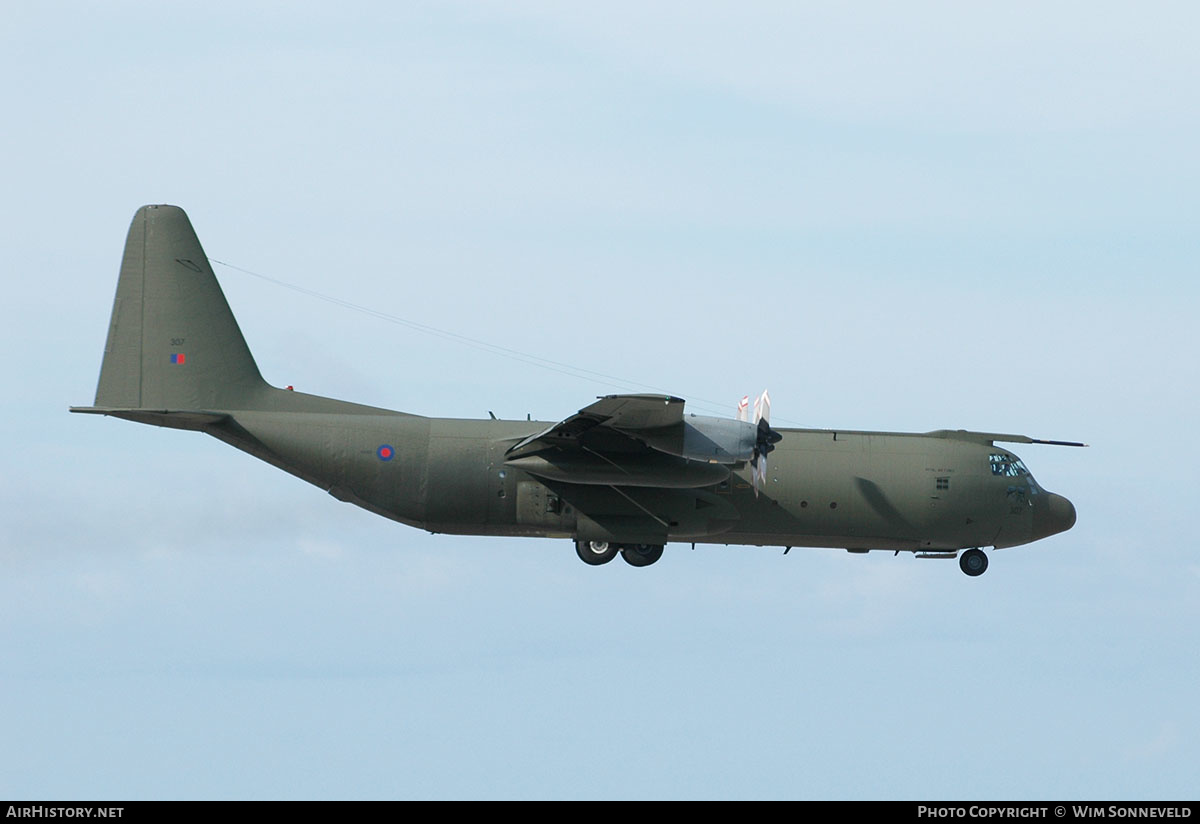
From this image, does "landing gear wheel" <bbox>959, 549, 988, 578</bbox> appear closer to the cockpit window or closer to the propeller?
the cockpit window

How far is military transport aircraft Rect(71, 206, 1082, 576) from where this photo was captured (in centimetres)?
3534

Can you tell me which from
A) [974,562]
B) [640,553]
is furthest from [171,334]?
[974,562]

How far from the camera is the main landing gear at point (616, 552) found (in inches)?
1432

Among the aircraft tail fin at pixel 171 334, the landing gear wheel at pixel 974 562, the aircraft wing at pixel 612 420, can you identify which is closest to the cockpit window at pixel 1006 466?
the landing gear wheel at pixel 974 562

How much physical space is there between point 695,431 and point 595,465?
270cm

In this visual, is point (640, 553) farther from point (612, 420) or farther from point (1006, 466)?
point (1006, 466)

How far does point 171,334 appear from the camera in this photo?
119 ft

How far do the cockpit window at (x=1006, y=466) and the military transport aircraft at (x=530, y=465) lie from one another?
0.08 metres

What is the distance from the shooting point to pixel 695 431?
109ft

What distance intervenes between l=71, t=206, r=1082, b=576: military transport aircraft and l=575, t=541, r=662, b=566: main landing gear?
0.13 feet

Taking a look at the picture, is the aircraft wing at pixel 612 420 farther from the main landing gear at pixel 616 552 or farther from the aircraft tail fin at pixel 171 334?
the aircraft tail fin at pixel 171 334
